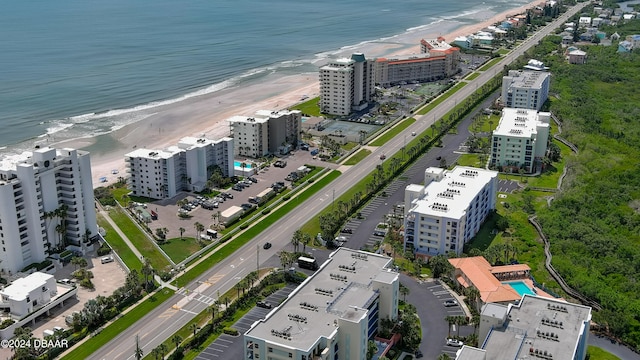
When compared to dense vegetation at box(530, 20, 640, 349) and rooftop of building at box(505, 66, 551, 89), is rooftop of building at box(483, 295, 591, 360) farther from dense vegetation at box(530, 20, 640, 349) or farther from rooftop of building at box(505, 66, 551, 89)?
rooftop of building at box(505, 66, 551, 89)

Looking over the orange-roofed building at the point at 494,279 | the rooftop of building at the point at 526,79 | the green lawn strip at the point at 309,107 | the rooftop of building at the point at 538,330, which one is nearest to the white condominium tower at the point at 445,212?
the orange-roofed building at the point at 494,279

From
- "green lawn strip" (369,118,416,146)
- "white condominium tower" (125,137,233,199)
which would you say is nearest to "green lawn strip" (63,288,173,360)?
"white condominium tower" (125,137,233,199)

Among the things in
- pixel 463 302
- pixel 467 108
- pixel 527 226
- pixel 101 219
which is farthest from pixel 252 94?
pixel 463 302

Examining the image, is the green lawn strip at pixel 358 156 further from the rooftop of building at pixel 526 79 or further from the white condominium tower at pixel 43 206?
the white condominium tower at pixel 43 206

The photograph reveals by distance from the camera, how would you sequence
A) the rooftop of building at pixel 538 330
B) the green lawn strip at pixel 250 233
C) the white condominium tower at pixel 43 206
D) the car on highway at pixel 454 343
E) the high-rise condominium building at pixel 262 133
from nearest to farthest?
the rooftop of building at pixel 538 330, the car on highway at pixel 454 343, the white condominium tower at pixel 43 206, the green lawn strip at pixel 250 233, the high-rise condominium building at pixel 262 133

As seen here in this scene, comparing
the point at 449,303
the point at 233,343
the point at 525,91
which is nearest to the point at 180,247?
the point at 233,343

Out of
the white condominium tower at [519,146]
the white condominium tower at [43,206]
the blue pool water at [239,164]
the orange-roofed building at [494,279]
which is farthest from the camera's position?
the white condominium tower at [519,146]

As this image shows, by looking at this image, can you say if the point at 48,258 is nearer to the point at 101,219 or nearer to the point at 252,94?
the point at 101,219
